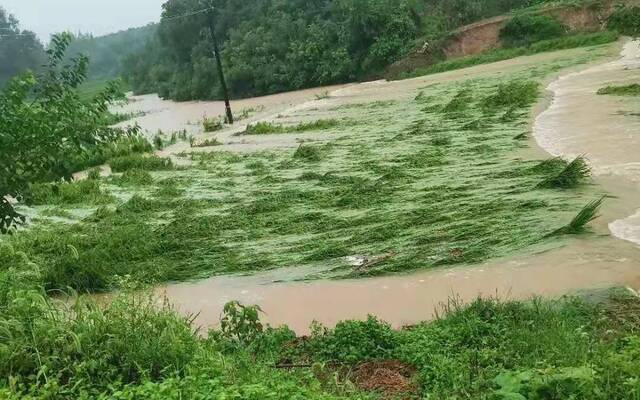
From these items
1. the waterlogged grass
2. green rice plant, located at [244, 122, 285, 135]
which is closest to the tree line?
green rice plant, located at [244, 122, 285, 135]

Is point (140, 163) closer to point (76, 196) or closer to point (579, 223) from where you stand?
point (76, 196)

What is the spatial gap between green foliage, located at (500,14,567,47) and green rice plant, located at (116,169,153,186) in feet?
84.0

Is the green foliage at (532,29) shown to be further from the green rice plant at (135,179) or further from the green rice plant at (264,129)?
the green rice plant at (135,179)

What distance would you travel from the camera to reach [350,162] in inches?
520

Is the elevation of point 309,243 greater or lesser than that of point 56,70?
lesser

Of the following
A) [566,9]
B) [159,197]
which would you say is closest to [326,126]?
[159,197]

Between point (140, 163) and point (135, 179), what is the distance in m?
2.10

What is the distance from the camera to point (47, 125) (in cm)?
529

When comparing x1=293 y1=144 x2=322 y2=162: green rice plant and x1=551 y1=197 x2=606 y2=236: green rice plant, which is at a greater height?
x1=293 y1=144 x2=322 y2=162: green rice plant

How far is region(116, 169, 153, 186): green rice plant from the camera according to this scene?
14508 mm

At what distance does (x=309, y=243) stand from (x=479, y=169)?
3.70m

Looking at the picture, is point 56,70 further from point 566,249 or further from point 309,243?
point 566,249

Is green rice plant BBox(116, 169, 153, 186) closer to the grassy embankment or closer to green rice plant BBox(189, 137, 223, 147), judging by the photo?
the grassy embankment

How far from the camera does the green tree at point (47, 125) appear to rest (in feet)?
17.2
